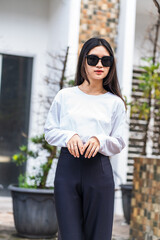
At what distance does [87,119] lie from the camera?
85.7 inches

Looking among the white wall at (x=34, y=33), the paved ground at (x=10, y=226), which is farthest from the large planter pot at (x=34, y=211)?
the white wall at (x=34, y=33)

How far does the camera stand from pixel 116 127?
2230 millimetres

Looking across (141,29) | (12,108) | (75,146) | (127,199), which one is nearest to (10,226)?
(127,199)

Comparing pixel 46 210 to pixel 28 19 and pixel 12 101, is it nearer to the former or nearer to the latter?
pixel 12 101

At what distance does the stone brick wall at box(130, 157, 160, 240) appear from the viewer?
4141 millimetres

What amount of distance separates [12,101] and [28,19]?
1233 mm

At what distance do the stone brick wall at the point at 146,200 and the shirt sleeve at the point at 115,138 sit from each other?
1975 mm

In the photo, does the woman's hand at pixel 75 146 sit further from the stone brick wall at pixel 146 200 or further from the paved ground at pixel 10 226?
the paved ground at pixel 10 226

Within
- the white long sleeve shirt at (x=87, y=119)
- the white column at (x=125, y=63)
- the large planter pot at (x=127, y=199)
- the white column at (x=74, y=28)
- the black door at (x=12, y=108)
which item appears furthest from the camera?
the black door at (x=12, y=108)

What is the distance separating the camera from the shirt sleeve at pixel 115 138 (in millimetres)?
2109

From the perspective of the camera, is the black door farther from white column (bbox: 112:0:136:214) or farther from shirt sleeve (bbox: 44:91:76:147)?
shirt sleeve (bbox: 44:91:76:147)

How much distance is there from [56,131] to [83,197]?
0.32 m

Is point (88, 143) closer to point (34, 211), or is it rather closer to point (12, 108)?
point (34, 211)

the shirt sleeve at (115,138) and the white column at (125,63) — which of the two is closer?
the shirt sleeve at (115,138)
